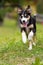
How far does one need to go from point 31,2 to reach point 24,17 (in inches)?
904

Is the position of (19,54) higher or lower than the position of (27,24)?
lower

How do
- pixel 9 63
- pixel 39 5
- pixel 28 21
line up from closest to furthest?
pixel 9 63, pixel 28 21, pixel 39 5

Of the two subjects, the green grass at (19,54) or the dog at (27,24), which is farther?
the dog at (27,24)

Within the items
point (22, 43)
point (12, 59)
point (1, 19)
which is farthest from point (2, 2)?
point (12, 59)

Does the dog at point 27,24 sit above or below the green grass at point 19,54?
above

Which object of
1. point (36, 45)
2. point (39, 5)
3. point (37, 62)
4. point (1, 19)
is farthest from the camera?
point (1, 19)

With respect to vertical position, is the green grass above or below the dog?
below

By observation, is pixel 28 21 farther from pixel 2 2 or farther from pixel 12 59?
pixel 2 2

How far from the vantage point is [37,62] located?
15.7 ft

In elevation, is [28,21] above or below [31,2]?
above

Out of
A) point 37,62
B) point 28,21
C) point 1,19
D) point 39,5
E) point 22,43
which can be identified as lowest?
point 1,19

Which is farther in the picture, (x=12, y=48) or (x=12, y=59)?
(x=12, y=48)

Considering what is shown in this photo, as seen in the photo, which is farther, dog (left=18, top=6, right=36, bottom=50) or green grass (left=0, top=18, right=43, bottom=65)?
dog (left=18, top=6, right=36, bottom=50)

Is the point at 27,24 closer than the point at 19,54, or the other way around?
the point at 19,54
